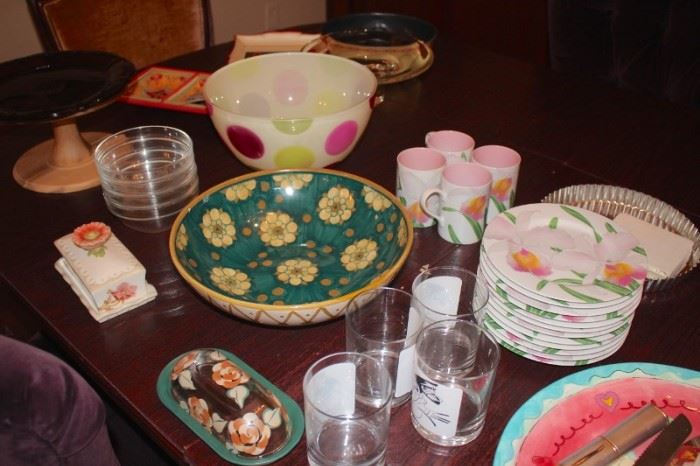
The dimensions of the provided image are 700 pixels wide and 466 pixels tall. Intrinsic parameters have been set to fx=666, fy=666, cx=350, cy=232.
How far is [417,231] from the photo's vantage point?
989 millimetres

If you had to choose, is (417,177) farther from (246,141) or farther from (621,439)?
(621,439)

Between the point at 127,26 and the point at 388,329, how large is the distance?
1240mm

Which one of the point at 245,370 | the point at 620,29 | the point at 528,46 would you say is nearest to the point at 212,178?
the point at 245,370

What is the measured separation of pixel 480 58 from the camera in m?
1.55

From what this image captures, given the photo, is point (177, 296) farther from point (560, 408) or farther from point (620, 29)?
point (620, 29)

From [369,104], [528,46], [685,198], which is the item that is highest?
[369,104]

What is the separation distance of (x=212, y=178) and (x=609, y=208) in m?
0.64

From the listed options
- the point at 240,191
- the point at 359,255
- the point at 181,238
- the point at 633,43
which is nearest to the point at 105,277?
the point at 181,238

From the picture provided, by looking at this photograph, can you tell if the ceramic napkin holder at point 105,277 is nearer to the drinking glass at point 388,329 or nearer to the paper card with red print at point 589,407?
→ the drinking glass at point 388,329

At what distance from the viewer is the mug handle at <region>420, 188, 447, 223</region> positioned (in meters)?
0.92

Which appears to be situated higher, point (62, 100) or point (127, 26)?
point (62, 100)

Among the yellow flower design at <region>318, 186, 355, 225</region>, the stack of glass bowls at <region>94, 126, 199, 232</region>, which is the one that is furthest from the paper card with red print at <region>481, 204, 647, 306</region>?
the stack of glass bowls at <region>94, 126, 199, 232</region>

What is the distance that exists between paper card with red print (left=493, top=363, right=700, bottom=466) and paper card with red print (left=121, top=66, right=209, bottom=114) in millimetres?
850

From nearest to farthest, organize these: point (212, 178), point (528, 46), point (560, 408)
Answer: point (560, 408), point (212, 178), point (528, 46)
